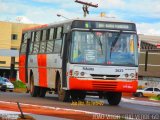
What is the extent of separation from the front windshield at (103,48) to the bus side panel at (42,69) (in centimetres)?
462

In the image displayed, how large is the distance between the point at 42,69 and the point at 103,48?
19.5 feet

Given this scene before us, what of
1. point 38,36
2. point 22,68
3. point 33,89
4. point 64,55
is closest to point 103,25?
point 64,55

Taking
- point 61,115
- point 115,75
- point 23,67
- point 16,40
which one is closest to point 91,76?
point 115,75

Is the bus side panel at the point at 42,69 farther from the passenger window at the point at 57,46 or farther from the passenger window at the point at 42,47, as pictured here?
the passenger window at the point at 57,46

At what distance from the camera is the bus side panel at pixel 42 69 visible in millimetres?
29750

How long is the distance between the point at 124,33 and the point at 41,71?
639 cm

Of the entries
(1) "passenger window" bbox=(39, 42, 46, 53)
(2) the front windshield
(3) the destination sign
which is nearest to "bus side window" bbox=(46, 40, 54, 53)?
(1) "passenger window" bbox=(39, 42, 46, 53)

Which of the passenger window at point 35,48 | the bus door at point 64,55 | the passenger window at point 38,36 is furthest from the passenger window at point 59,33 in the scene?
the passenger window at point 35,48

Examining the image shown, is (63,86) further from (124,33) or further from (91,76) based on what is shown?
(124,33)

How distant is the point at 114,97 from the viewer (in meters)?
27.4

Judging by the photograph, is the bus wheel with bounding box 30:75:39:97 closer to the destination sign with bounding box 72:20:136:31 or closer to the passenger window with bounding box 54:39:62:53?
the passenger window with bounding box 54:39:62:53

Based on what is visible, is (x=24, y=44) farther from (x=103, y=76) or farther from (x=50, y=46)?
(x=103, y=76)

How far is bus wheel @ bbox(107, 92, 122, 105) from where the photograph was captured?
88.6 ft

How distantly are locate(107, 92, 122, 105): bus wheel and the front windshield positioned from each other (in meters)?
2.08
